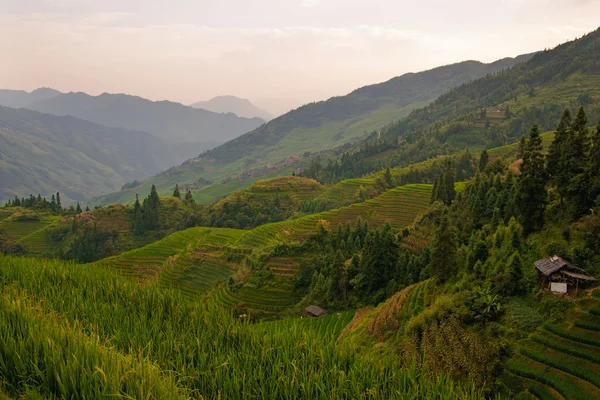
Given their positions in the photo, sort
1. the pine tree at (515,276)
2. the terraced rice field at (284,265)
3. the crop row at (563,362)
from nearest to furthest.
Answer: the crop row at (563,362), the pine tree at (515,276), the terraced rice field at (284,265)

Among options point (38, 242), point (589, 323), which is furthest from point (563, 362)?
point (38, 242)

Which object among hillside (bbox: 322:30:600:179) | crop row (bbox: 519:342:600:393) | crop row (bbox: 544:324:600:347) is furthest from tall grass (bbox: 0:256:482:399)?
hillside (bbox: 322:30:600:179)

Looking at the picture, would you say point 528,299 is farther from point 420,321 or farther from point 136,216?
point 136,216

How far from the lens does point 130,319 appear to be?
10281 millimetres

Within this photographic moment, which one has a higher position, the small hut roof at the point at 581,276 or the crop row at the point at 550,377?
the small hut roof at the point at 581,276

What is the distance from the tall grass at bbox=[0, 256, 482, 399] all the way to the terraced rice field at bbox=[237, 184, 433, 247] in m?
47.4

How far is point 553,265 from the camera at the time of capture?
66.8ft

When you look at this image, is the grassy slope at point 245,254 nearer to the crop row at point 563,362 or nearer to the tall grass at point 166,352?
the crop row at point 563,362

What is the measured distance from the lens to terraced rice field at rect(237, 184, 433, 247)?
6119 centimetres

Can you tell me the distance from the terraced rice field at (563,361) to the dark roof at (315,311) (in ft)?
82.8

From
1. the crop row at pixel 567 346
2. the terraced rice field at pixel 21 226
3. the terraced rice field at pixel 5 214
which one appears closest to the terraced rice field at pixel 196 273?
the crop row at pixel 567 346

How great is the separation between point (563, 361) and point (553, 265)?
560 cm

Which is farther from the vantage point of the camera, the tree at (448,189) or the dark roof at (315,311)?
the tree at (448,189)

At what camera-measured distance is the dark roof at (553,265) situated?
20.0 m
